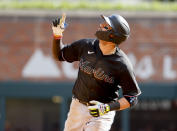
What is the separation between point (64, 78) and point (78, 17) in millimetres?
1751

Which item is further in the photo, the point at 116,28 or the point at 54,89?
the point at 54,89

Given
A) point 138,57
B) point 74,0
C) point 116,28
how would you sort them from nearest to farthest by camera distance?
point 116,28 → point 138,57 → point 74,0

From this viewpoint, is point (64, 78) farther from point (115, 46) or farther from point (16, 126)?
point (115, 46)

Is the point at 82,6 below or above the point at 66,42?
above

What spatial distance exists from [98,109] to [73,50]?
837 mm

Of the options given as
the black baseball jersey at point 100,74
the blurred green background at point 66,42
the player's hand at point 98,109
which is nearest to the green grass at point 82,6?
the blurred green background at point 66,42

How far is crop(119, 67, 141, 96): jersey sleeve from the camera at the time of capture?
196 inches

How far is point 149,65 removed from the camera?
1334 cm

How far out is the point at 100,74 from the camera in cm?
504

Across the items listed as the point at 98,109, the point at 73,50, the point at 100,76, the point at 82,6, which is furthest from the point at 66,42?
the point at 98,109

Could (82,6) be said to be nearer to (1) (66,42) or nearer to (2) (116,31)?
(1) (66,42)

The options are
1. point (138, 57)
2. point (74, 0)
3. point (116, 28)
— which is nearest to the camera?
point (116, 28)

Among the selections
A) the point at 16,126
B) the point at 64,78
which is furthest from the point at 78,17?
the point at 16,126

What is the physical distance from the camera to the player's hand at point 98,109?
4.83 m
